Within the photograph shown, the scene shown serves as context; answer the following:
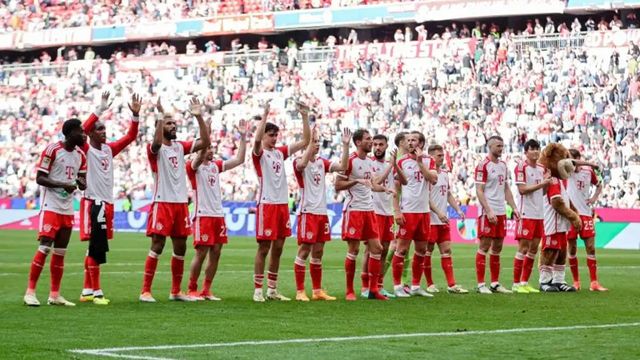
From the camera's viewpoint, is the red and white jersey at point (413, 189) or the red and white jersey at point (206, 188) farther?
the red and white jersey at point (413, 189)

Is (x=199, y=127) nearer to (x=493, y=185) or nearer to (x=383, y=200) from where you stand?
(x=383, y=200)

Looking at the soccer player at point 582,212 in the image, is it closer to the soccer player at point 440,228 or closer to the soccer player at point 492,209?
the soccer player at point 492,209

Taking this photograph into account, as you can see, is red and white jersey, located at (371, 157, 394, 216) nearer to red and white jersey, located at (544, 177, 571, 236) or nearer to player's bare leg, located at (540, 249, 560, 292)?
red and white jersey, located at (544, 177, 571, 236)

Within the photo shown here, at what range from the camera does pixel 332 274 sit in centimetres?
2348

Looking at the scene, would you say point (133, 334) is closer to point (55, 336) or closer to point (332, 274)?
point (55, 336)

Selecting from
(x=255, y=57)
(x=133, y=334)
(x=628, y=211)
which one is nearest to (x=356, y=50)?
(x=255, y=57)

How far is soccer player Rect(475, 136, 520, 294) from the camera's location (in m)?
19.1

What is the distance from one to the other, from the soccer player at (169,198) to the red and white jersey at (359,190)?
2071mm

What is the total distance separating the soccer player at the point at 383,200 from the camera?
1766 centimetres

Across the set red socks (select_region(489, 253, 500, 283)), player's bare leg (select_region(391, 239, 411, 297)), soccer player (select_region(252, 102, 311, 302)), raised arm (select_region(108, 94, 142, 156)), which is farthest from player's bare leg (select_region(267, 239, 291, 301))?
red socks (select_region(489, 253, 500, 283))

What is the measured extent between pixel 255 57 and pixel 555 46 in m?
15.6

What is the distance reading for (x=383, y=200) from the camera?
18.3m

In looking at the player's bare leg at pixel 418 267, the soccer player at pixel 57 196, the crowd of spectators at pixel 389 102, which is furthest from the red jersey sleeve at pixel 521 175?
the crowd of spectators at pixel 389 102

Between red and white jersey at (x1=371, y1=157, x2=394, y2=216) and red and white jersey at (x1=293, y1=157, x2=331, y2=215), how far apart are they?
76 cm
